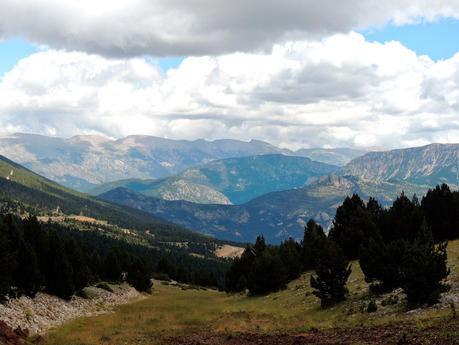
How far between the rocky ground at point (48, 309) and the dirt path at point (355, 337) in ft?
45.2

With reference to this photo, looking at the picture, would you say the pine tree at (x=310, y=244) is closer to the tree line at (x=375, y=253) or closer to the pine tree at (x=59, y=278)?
the tree line at (x=375, y=253)

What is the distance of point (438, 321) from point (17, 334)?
2692cm

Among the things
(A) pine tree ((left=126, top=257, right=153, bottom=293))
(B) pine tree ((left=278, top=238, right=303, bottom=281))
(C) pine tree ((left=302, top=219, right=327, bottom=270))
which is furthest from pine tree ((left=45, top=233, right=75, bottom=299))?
(C) pine tree ((left=302, top=219, right=327, bottom=270))

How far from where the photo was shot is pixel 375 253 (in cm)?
4834

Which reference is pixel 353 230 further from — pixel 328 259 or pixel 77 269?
pixel 77 269

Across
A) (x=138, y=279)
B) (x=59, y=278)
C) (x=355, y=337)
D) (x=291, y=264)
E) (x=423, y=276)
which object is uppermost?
(x=423, y=276)

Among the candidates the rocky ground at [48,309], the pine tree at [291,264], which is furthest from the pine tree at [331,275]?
the pine tree at [291,264]

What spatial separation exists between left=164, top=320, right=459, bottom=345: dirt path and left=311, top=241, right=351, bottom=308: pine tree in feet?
49.4

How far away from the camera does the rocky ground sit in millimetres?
39584

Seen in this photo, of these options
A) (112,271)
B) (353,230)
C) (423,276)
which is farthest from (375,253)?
(112,271)

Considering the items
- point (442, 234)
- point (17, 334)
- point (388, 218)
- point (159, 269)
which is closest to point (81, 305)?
point (17, 334)

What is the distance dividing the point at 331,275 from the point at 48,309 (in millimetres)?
29402

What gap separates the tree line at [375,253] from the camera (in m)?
36.2

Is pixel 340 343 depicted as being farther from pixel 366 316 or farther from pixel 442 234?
pixel 442 234
